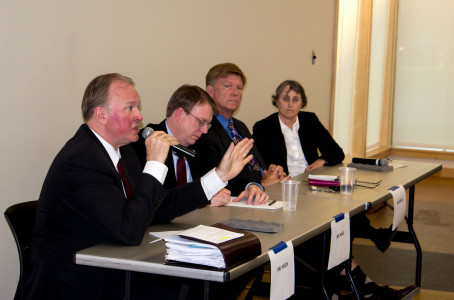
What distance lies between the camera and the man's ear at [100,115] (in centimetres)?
249

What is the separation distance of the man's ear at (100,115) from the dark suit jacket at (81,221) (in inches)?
5.5

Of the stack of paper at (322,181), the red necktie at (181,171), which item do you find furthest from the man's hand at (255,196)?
the stack of paper at (322,181)

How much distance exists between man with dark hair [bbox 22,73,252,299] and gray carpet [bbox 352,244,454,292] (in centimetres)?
283

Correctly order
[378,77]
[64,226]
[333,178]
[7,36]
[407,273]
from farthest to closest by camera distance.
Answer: [378,77], [407,273], [333,178], [7,36], [64,226]

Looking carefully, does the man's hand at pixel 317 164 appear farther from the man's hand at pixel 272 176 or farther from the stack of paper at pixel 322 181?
the stack of paper at pixel 322 181

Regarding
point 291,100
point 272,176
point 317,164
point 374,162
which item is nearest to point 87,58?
point 272,176

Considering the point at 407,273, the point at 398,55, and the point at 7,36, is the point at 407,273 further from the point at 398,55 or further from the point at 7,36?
the point at 398,55

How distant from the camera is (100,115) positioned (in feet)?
8.17

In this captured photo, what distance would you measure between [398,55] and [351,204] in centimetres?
772

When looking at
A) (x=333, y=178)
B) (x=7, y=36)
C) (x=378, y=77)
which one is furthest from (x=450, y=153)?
(x=7, y=36)

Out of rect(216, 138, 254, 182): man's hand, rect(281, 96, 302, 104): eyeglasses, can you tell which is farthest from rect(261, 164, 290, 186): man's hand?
rect(216, 138, 254, 182): man's hand

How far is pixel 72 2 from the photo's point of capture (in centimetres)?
341

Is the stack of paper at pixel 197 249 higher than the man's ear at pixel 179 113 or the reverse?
the reverse

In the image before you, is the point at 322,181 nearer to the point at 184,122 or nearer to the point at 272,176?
the point at 272,176
